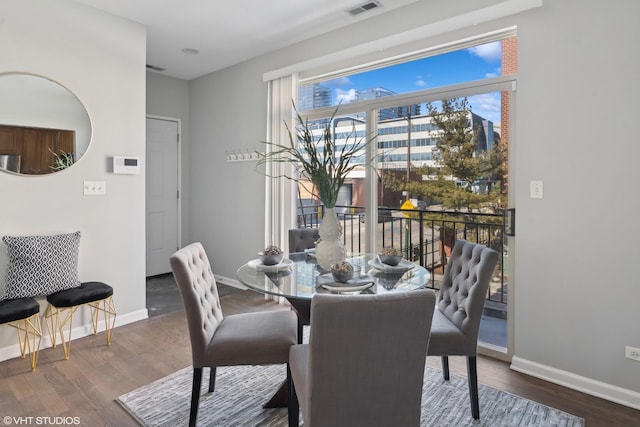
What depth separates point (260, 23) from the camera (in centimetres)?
351

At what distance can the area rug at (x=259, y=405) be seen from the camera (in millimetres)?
2080

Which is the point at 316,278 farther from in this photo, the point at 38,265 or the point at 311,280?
the point at 38,265

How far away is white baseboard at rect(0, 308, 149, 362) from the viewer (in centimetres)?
284

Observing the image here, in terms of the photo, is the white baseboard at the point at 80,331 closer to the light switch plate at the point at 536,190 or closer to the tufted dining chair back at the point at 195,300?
the tufted dining chair back at the point at 195,300

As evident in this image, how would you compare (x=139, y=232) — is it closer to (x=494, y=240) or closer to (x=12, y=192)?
(x=12, y=192)

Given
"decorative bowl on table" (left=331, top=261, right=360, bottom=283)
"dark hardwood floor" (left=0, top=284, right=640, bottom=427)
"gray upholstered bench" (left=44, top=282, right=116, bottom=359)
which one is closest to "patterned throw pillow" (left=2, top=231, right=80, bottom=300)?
"gray upholstered bench" (left=44, top=282, right=116, bottom=359)

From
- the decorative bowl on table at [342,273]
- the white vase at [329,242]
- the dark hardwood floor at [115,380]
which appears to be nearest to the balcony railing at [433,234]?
the dark hardwood floor at [115,380]

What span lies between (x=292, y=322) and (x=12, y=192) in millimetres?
2416

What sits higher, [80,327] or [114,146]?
[114,146]

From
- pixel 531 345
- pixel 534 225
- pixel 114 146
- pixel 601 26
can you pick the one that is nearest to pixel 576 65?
pixel 601 26

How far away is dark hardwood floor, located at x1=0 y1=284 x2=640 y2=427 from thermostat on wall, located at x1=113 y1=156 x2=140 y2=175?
1.45 metres
